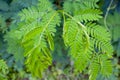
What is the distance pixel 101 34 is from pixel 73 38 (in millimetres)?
160

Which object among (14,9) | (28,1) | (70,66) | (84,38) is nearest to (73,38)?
(84,38)

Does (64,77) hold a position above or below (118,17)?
below

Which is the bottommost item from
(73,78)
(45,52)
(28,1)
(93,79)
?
(73,78)

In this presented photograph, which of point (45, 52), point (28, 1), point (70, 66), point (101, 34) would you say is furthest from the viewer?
point (70, 66)

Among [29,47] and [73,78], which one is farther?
[73,78]

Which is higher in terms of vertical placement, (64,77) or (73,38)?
(73,38)

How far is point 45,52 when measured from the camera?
3.70ft

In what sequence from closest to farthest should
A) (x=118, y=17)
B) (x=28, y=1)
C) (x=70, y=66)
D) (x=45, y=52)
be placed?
(x=45, y=52) → (x=28, y=1) → (x=118, y=17) → (x=70, y=66)

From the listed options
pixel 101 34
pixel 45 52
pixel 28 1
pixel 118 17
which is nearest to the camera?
pixel 45 52

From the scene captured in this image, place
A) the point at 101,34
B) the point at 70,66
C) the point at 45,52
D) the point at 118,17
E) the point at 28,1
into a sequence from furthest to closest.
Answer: the point at 70,66 < the point at 118,17 < the point at 28,1 < the point at 101,34 < the point at 45,52

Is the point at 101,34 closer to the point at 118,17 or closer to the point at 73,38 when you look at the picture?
the point at 73,38

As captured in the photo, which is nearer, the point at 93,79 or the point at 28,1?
the point at 93,79

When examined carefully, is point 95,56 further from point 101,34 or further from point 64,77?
point 64,77

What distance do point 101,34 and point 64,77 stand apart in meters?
1.37
